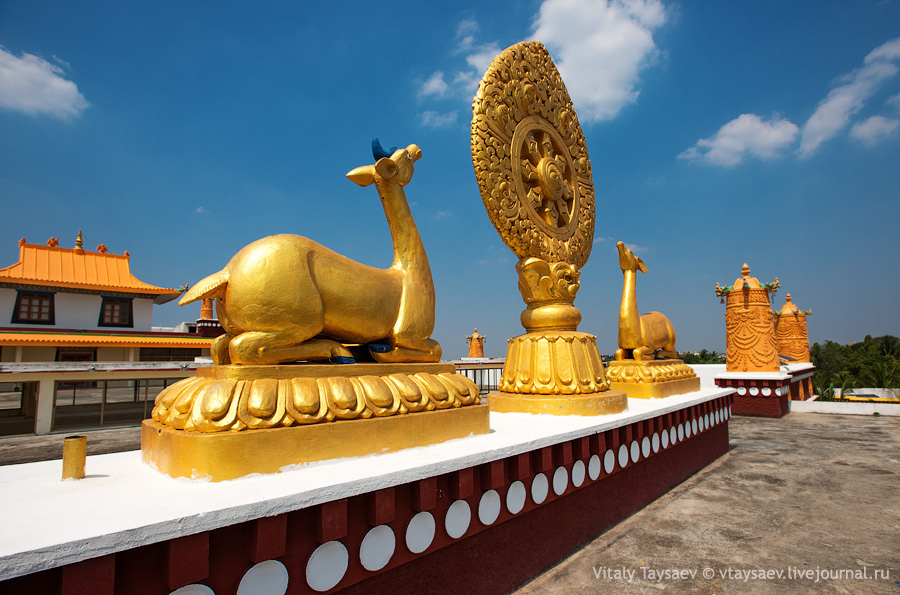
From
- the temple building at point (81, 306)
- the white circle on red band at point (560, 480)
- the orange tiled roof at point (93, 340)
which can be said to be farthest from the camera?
the temple building at point (81, 306)

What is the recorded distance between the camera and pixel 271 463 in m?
2.11

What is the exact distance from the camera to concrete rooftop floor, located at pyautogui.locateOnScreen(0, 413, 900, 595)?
3.04m

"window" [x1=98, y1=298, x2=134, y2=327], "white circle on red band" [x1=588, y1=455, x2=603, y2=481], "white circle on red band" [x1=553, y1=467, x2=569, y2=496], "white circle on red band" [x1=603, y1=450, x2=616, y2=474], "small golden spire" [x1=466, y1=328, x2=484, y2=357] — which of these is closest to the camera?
"white circle on red band" [x1=553, y1=467, x2=569, y2=496]

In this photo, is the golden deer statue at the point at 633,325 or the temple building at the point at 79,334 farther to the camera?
the temple building at the point at 79,334

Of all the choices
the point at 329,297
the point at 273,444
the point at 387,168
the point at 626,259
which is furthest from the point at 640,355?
the point at 273,444

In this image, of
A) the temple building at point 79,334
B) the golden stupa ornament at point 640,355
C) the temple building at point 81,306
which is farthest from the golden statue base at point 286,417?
the temple building at point 81,306

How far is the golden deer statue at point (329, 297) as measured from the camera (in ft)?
7.85

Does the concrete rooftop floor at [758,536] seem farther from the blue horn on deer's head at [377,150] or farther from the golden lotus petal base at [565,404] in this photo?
the blue horn on deer's head at [377,150]

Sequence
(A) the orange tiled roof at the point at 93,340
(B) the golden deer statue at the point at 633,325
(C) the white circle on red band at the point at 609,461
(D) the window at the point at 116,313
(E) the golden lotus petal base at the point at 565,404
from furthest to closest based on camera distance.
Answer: (D) the window at the point at 116,313
(A) the orange tiled roof at the point at 93,340
(B) the golden deer statue at the point at 633,325
(E) the golden lotus petal base at the point at 565,404
(C) the white circle on red band at the point at 609,461

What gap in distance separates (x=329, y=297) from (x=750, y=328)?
40.6 feet

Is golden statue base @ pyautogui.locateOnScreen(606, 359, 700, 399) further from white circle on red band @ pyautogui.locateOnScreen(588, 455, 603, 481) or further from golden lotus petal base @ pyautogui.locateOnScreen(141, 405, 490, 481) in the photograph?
golden lotus petal base @ pyautogui.locateOnScreen(141, 405, 490, 481)

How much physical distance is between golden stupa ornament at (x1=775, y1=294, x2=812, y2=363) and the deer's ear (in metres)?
18.1

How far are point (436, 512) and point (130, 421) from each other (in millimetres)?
14128

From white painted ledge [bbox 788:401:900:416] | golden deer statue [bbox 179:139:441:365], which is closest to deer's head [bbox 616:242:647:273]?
golden deer statue [bbox 179:139:441:365]
